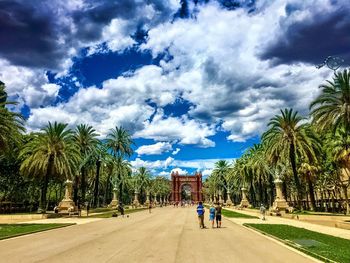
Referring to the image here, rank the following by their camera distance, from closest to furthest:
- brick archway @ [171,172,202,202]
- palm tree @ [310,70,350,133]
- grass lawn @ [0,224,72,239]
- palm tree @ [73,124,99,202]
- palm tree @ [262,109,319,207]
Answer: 1. grass lawn @ [0,224,72,239]
2. palm tree @ [310,70,350,133]
3. palm tree @ [262,109,319,207]
4. palm tree @ [73,124,99,202]
5. brick archway @ [171,172,202,202]

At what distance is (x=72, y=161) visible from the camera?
46.5m

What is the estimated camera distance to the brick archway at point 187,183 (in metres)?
186

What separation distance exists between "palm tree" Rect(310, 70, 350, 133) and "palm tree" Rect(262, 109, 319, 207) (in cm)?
1000

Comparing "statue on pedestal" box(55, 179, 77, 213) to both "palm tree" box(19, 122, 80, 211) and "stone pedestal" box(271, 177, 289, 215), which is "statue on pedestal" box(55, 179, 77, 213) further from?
"stone pedestal" box(271, 177, 289, 215)

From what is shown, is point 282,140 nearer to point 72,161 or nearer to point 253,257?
point 72,161

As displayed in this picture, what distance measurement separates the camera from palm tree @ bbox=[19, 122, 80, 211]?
147 feet

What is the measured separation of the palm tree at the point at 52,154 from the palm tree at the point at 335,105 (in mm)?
28327

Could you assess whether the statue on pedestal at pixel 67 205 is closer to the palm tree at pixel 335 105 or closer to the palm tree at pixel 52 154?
the palm tree at pixel 52 154

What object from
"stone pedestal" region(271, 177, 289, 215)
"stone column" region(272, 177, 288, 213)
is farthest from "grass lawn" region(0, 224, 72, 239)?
"stone column" region(272, 177, 288, 213)

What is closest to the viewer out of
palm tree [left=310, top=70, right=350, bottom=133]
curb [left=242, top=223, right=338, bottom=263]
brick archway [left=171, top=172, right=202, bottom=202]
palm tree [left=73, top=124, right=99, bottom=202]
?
curb [left=242, top=223, right=338, bottom=263]

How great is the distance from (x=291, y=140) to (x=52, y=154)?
92.7 ft

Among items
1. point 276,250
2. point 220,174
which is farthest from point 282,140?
point 220,174

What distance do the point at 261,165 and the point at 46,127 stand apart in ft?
108

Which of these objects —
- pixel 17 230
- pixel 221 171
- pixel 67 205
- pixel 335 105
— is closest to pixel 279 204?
pixel 335 105
